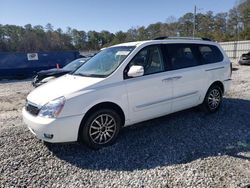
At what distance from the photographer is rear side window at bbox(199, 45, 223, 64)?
18.9ft

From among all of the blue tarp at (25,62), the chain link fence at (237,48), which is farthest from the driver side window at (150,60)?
the chain link fence at (237,48)

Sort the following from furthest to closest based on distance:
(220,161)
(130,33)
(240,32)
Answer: (130,33), (240,32), (220,161)

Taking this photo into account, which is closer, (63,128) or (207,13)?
(63,128)

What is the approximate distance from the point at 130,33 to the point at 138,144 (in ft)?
225

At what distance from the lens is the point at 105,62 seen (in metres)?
4.84

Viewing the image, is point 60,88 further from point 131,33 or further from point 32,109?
point 131,33

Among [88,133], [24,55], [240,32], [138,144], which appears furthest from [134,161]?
[240,32]

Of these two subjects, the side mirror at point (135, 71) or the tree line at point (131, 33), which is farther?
the tree line at point (131, 33)

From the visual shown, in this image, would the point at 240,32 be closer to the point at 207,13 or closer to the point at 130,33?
the point at 207,13

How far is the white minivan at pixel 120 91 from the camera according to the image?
387cm

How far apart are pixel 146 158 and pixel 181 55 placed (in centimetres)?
246

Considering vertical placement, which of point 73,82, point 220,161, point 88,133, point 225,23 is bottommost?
point 220,161

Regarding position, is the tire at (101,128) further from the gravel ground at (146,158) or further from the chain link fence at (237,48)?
the chain link fence at (237,48)

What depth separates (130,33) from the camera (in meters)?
70.6
